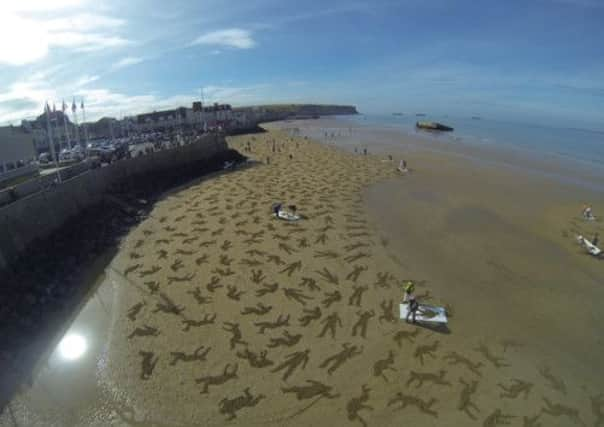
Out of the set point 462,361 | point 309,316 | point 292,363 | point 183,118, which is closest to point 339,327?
point 309,316

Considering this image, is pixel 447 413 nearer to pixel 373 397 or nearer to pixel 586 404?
pixel 373 397

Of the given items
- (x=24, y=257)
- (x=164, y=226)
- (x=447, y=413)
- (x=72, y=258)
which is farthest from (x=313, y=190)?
(x=447, y=413)

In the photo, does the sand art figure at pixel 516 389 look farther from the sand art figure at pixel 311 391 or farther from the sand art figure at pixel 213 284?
the sand art figure at pixel 213 284

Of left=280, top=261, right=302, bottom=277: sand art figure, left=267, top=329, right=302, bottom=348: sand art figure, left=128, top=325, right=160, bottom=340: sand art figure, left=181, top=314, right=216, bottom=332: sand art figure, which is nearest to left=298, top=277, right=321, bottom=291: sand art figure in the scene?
left=280, top=261, right=302, bottom=277: sand art figure

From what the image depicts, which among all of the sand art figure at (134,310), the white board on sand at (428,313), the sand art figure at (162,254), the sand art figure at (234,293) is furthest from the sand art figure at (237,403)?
the sand art figure at (162,254)

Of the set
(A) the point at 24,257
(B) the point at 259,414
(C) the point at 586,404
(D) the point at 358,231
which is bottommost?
(C) the point at 586,404

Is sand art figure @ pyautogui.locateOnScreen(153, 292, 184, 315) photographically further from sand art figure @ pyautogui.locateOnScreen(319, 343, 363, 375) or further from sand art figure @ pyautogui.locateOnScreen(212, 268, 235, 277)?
sand art figure @ pyautogui.locateOnScreen(319, 343, 363, 375)

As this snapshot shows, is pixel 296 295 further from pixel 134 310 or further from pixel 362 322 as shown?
pixel 134 310
